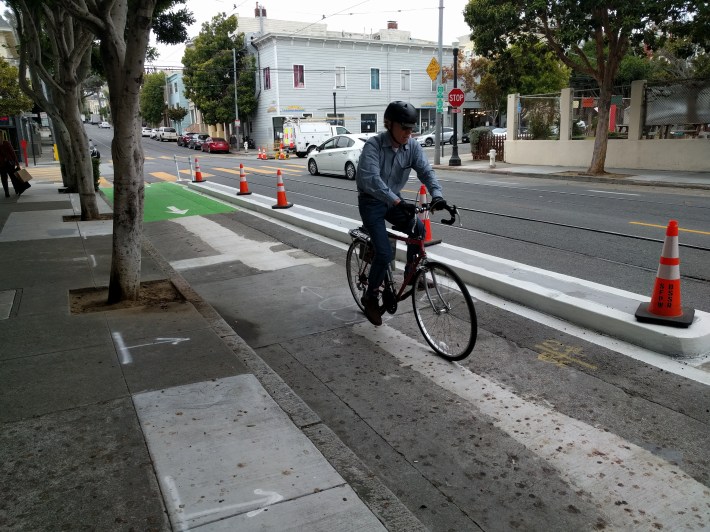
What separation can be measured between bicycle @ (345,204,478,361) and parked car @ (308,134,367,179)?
15.3 m

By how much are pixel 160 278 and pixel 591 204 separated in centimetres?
965

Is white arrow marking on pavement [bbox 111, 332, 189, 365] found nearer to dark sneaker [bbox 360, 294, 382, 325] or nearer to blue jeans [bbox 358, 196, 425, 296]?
dark sneaker [bbox 360, 294, 382, 325]

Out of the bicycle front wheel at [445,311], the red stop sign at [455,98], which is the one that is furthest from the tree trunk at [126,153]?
the red stop sign at [455,98]

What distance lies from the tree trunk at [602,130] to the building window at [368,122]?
32916 mm

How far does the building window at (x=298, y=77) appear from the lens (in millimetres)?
47469

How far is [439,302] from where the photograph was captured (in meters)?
4.82

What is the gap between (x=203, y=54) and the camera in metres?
50.1

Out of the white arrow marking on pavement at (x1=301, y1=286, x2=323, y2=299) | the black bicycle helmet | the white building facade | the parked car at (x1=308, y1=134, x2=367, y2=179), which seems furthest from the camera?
the white building facade

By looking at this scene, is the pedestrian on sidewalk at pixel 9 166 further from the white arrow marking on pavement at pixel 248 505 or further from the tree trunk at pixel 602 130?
the tree trunk at pixel 602 130

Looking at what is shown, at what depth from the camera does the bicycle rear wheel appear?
570cm

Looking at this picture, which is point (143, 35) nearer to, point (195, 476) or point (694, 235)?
point (195, 476)

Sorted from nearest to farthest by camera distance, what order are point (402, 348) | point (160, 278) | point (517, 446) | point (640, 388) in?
point (517, 446), point (640, 388), point (402, 348), point (160, 278)

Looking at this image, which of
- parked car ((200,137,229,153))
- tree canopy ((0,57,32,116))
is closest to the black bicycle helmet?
tree canopy ((0,57,32,116))

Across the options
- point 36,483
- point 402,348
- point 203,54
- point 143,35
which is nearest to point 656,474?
point 402,348
